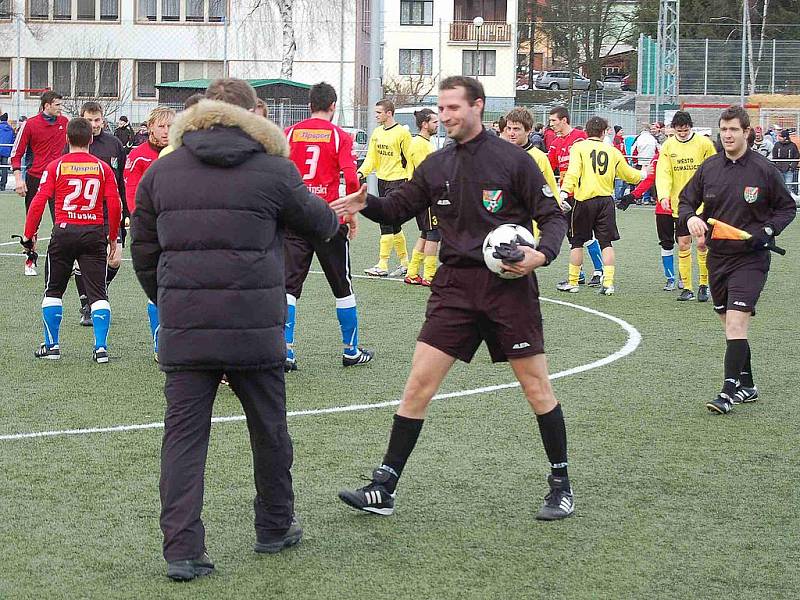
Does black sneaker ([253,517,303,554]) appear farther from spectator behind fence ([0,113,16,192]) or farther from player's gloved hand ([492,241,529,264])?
spectator behind fence ([0,113,16,192])

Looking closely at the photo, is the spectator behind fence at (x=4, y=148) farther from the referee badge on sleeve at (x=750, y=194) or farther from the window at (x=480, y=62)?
the window at (x=480, y=62)

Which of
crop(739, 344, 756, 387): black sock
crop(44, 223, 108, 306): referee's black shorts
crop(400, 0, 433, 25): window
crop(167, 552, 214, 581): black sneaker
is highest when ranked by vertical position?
crop(400, 0, 433, 25): window

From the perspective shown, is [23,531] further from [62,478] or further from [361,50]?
[361,50]

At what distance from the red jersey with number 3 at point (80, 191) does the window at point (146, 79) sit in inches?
1618

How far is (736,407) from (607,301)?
18.0ft

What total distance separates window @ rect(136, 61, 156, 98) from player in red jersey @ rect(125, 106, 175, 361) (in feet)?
134

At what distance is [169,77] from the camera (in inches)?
1953

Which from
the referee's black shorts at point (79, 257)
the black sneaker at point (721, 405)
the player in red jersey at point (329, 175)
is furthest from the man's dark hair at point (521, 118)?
the black sneaker at point (721, 405)

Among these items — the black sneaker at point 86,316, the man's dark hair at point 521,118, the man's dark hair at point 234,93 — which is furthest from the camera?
the man's dark hair at point 521,118

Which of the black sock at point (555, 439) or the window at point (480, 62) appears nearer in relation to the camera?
the black sock at point (555, 439)

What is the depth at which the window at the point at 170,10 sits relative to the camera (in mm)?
49156

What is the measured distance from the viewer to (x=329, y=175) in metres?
9.59

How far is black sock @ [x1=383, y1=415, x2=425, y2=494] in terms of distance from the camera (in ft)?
19.0

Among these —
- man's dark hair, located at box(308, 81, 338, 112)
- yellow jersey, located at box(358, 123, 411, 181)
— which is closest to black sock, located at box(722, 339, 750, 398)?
man's dark hair, located at box(308, 81, 338, 112)
